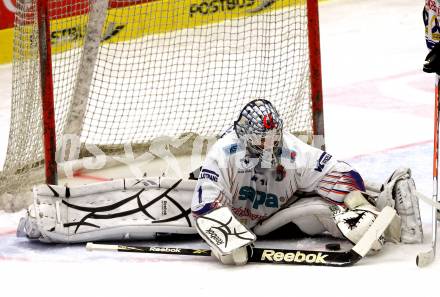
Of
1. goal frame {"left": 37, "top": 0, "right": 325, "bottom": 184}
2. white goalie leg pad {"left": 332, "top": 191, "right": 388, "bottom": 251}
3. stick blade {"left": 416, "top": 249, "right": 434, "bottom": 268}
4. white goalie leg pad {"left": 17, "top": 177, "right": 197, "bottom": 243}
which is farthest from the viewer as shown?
goal frame {"left": 37, "top": 0, "right": 325, "bottom": 184}

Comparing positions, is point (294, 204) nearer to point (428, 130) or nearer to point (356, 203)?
point (356, 203)

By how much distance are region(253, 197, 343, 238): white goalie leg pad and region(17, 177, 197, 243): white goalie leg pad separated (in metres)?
0.34

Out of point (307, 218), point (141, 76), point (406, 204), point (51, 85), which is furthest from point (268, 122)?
point (141, 76)

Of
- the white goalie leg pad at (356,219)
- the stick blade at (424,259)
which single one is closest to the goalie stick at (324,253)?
the white goalie leg pad at (356,219)

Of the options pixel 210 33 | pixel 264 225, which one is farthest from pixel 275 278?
pixel 210 33

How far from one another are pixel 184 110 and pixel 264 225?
212cm

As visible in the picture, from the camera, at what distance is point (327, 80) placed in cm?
822

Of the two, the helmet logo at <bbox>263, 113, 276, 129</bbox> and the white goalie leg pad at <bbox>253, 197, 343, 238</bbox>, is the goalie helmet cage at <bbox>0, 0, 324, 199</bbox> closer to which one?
the white goalie leg pad at <bbox>253, 197, 343, 238</bbox>

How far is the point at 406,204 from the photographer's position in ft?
15.6

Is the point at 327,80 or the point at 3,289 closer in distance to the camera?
the point at 3,289

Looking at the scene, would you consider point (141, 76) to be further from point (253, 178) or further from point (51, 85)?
point (253, 178)

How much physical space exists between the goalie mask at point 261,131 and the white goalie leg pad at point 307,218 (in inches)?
9.1

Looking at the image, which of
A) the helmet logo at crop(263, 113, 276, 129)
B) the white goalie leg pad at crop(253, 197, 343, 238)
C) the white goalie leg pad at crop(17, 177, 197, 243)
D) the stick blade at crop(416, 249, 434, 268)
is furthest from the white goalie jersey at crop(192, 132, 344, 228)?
the stick blade at crop(416, 249, 434, 268)

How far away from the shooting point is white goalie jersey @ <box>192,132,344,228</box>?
4762 millimetres
